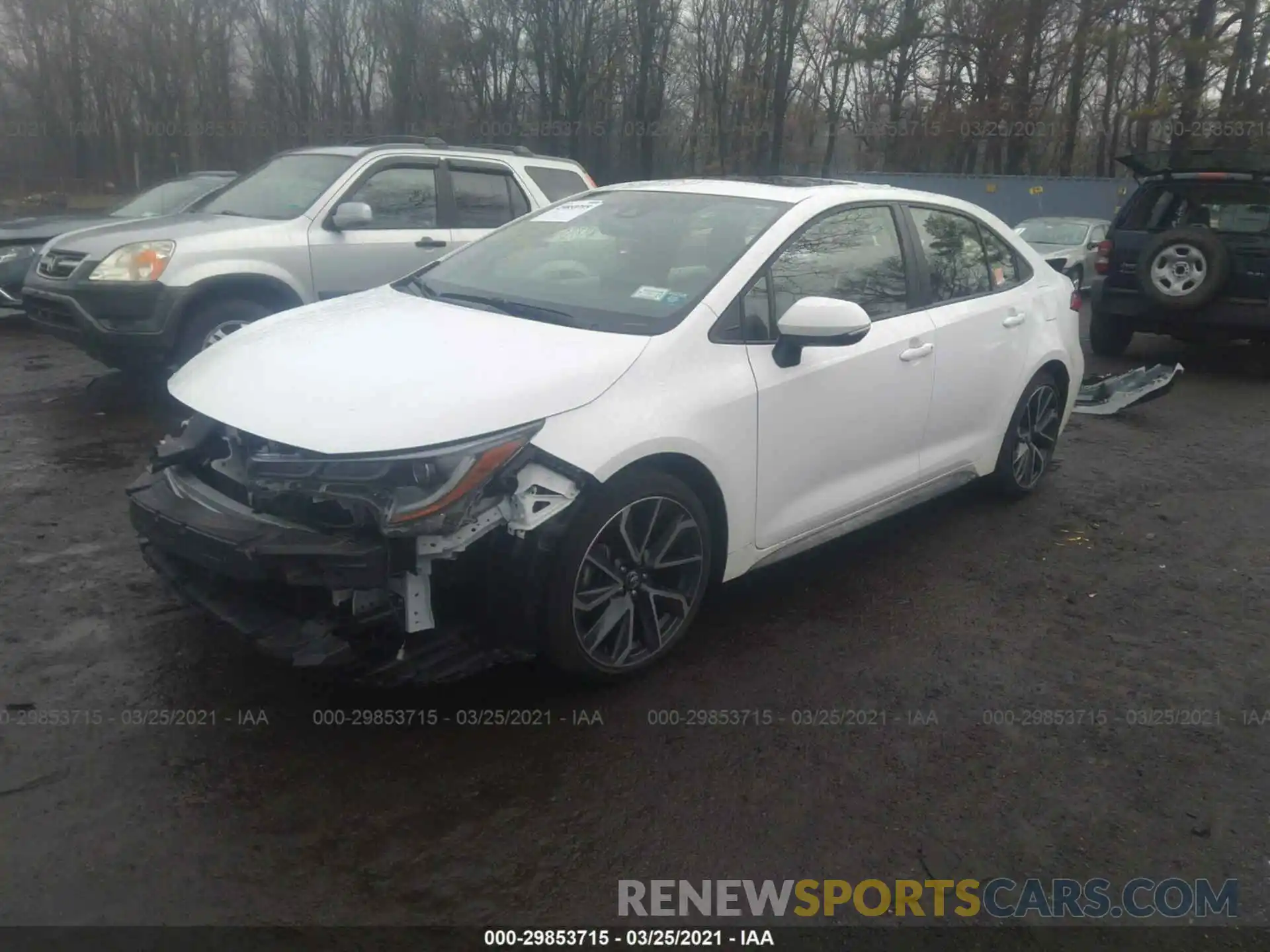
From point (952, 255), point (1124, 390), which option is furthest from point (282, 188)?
point (1124, 390)

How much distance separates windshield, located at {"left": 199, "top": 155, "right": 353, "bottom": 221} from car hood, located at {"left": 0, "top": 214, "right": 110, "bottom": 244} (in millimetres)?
2789

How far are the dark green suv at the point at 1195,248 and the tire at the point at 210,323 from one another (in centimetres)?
775

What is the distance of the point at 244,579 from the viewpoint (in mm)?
2990

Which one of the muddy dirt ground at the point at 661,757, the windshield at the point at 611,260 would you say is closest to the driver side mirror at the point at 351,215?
the windshield at the point at 611,260

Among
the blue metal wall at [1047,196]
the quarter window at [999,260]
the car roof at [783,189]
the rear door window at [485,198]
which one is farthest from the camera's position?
the blue metal wall at [1047,196]

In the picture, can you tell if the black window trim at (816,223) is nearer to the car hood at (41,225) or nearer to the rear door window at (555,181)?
the rear door window at (555,181)

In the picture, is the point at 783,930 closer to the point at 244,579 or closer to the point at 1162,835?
the point at 1162,835

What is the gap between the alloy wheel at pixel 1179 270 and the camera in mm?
9234

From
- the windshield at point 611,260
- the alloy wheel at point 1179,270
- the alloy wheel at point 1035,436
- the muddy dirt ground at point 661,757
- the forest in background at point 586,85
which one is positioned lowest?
the muddy dirt ground at point 661,757

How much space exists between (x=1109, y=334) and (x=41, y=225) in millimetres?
10667

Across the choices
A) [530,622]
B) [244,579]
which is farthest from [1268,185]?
[244,579]

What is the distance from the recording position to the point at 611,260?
163 inches

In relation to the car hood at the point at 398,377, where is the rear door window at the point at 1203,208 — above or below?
above

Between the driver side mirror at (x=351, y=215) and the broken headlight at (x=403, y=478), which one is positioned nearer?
the broken headlight at (x=403, y=478)
